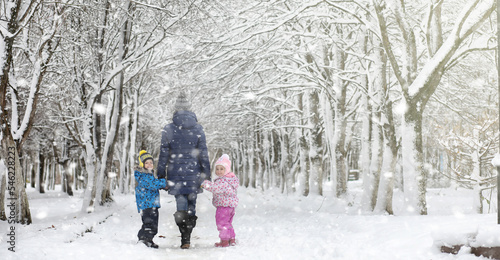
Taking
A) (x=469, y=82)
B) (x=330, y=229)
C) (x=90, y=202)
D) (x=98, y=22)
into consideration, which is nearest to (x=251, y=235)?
(x=330, y=229)

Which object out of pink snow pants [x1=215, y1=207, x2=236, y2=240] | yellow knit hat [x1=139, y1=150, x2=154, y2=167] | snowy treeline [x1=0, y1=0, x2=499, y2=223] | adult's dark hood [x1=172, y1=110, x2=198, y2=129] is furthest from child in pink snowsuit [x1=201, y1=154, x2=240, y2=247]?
snowy treeline [x1=0, y1=0, x2=499, y2=223]

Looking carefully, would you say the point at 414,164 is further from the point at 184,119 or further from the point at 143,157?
the point at 143,157

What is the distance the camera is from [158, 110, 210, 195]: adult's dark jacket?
6477 millimetres

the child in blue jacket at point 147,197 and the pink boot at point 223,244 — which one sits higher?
the child in blue jacket at point 147,197

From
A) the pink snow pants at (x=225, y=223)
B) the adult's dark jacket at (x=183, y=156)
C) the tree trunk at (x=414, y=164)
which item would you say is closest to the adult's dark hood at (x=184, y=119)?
the adult's dark jacket at (x=183, y=156)

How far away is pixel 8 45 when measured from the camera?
8.47 meters

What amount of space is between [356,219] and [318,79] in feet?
19.3

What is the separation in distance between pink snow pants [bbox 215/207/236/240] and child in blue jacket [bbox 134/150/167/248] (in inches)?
39.1

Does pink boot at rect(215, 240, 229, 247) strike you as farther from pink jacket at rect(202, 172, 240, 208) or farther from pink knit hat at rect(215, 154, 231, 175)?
pink knit hat at rect(215, 154, 231, 175)

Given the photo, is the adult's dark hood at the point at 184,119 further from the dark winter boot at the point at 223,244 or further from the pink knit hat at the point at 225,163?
the dark winter boot at the point at 223,244

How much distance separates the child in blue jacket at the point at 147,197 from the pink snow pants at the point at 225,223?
0.99 m

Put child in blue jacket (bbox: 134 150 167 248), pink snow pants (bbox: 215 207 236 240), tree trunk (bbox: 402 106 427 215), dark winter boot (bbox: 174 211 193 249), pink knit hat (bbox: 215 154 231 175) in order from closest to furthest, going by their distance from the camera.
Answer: dark winter boot (bbox: 174 211 193 249) < child in blue jacket (bbox: 134 150 167 248) < pink snow pants (bbox: 215 207 236 240) < pink knit hat (bbox: 215 154 231 175) < tree trunk (bbox: 402 106 427 215)

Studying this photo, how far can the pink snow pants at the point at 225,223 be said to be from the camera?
267 inches

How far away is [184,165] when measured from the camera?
21.3 ft
